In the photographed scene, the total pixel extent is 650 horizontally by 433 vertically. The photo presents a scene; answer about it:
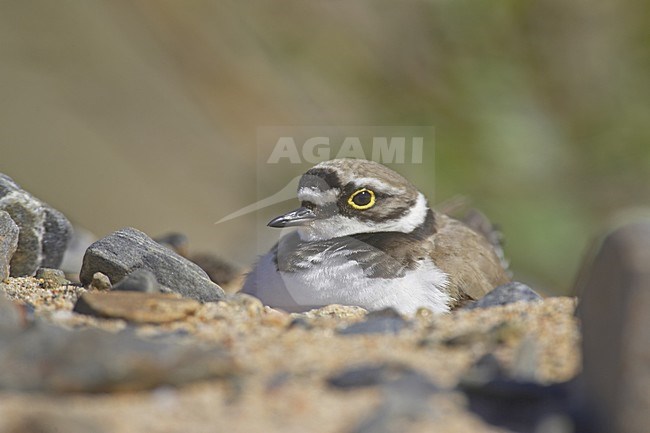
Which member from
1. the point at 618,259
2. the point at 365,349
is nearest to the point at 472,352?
the point at 365,349

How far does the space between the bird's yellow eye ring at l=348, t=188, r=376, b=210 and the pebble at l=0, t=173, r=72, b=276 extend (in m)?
1.26

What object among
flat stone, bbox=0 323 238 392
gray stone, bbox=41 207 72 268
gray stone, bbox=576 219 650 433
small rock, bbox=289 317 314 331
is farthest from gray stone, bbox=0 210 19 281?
gray stone, bbox=576 219 650 433

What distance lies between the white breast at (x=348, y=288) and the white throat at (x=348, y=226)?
0.24 metres

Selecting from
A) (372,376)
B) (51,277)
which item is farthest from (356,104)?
(372,376)

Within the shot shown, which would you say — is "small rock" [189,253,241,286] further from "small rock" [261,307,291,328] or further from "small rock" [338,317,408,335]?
"small rock" [338,317,408,335]

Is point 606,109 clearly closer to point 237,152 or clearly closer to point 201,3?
point 237,152

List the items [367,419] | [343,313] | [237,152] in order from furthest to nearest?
[237,152], [343,313], [367,419]

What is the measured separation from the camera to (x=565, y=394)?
2.65m

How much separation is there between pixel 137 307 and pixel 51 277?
1190 mm

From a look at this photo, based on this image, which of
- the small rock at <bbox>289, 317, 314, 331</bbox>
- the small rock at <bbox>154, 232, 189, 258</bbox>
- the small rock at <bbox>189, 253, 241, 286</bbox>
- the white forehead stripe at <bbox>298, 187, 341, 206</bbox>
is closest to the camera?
the small rock at <bbox>289, 317, 314, 331</bbox>

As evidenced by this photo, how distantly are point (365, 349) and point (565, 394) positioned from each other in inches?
21.5

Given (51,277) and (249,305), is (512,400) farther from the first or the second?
(51,277)

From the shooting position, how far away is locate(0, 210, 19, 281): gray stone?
419 centimetres

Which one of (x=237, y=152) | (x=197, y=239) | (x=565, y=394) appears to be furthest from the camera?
(x=237, y=152)
